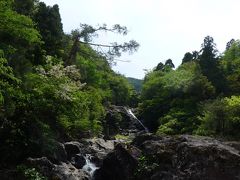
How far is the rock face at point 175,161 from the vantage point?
69.7 ft

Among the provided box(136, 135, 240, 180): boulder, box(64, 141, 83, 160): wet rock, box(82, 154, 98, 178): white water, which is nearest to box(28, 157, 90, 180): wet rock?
box(82, 154, 98, 178): white water

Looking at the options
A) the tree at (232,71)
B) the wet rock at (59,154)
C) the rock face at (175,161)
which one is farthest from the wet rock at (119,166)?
the tree at (232,71)

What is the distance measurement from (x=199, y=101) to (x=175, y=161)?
2694cm

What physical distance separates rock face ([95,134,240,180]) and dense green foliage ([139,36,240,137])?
10742 millimetres

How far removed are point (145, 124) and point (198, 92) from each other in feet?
39.4

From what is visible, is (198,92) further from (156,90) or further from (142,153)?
(142,153)

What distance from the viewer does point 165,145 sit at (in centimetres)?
2347

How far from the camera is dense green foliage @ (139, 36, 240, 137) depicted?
3425cm

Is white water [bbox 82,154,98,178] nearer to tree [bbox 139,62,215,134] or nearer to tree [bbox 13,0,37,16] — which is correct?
tree [bbox 13,0,37,16]

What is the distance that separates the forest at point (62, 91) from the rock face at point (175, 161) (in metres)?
4.37

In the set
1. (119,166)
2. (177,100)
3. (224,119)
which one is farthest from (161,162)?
(177,100)

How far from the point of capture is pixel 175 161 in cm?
2230

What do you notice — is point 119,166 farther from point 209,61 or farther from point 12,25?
point 209,61

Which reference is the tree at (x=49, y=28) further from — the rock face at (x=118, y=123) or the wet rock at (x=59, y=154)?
the rock face at (x=118, y=123)
